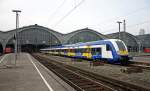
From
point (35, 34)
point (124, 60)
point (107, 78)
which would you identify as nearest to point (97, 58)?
point (124, 60)

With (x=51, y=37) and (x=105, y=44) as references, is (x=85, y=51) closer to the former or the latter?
(x=105, y=44)

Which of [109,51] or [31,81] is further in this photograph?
[109,51]

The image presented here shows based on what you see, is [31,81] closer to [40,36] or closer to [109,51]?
[109,51]

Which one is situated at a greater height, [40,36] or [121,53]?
[40,36]

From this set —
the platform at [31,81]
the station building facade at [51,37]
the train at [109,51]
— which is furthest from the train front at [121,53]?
the station building facade at [51,37]

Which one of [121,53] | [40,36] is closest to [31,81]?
[121,53]

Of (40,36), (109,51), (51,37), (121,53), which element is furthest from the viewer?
(51,37)

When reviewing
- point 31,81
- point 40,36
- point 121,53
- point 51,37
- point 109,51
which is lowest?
point 31,81

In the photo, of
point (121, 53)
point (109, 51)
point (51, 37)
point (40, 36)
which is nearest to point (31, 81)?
point (121, 53)

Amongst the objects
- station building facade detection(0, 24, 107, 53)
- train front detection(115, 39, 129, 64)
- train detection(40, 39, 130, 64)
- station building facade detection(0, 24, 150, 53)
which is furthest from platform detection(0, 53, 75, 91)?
station building facade detection(0, 24, 150, 53)

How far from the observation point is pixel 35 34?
11712cm

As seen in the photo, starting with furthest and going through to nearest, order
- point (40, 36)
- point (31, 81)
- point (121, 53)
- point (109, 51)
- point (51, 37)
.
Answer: point (51, 37)
point (40, 36)
point (109, 51)
point (121, 53)
point (31, 81)

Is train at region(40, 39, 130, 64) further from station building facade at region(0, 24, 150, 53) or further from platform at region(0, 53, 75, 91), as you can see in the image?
station building facade at region(0, 24, 150, 53)

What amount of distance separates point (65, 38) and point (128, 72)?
106m
